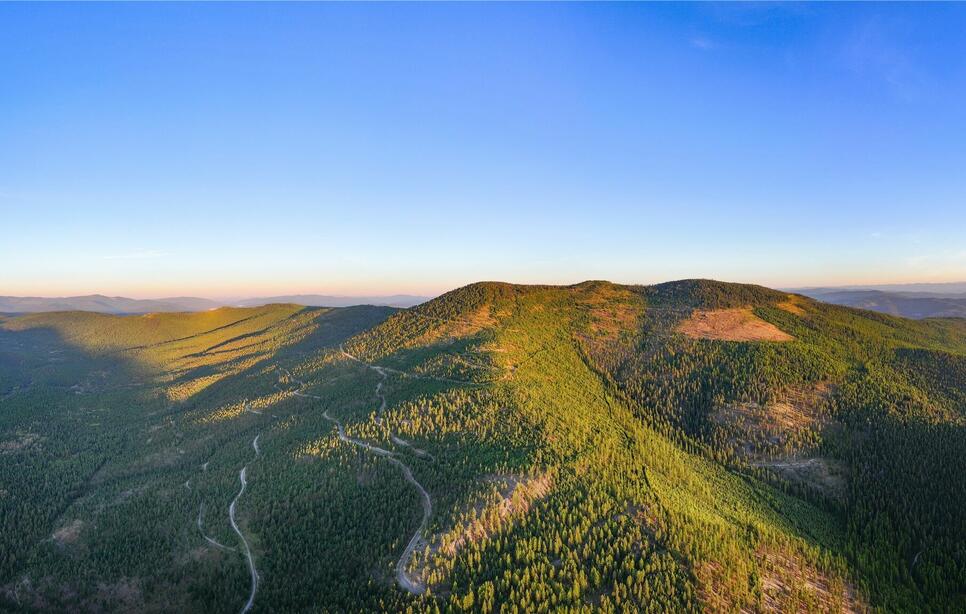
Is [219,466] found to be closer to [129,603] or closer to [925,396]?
[129,603]

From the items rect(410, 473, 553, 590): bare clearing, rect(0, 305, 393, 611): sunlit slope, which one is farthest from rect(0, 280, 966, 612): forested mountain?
rect(0, 305, 393, 611): sunlit slope

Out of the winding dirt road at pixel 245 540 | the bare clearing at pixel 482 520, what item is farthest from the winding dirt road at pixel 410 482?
the winding dirt road at pixel 245 540

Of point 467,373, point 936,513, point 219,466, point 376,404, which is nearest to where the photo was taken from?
point 936,513

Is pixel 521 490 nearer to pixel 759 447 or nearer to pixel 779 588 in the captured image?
pixel 779 588

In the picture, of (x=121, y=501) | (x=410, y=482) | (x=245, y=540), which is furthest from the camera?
(x=121, y=501)

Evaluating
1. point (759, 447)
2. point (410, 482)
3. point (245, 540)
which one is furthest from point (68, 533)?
point (759, 447)

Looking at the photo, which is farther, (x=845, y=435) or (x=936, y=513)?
(x=845, y=435)

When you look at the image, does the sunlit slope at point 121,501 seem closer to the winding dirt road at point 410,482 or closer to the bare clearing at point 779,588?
the winding dirt road at point 410,482

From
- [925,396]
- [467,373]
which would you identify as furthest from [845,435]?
[467,373]

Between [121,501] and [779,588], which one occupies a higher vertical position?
[121,501]
